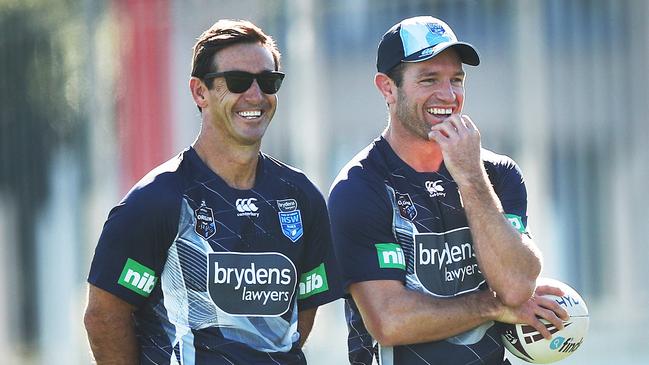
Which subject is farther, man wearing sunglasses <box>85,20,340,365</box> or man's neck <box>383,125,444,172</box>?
man's neck <box>383,125,444,172</box>

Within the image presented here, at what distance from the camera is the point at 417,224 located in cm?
548

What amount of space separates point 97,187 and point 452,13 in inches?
183

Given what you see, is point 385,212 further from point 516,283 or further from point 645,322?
point 645,322

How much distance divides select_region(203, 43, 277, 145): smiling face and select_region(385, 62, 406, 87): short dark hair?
2.42 feet

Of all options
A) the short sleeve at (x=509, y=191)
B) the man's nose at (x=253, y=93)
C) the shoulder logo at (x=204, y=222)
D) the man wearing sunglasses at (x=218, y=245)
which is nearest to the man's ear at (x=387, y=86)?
the short sleeve at (x=509, y=191)

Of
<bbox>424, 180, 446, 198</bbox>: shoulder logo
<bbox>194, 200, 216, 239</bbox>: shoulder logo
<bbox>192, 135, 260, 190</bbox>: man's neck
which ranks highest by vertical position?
<bbox>192, 135, 260, 190</bbox>: man's neck

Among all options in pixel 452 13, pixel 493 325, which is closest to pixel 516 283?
pixel 493 325

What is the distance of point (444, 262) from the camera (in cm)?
545

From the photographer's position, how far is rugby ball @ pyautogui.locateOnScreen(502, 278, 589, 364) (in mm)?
5449

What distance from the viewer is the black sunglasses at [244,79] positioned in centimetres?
514

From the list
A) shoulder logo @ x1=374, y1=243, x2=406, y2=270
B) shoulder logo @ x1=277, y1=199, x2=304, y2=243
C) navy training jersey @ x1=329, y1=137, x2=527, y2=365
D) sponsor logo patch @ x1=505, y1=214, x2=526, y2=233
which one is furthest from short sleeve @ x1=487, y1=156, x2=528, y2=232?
shoulder logo @ x1=277, y1=199, x2=304, y2=243

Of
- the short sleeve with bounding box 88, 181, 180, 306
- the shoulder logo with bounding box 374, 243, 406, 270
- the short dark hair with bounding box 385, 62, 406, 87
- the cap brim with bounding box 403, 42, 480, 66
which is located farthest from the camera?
the short dark hair with bounding box 385, 62, 406, 87

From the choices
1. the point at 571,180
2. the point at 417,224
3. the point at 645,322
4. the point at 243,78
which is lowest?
the point at 645,322

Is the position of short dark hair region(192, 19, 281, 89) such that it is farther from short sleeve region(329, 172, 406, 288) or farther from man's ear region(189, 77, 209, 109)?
short sleeve region(329, 172, 406, 288)
